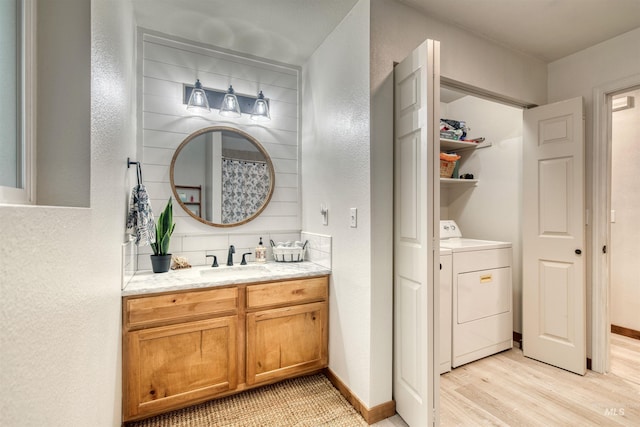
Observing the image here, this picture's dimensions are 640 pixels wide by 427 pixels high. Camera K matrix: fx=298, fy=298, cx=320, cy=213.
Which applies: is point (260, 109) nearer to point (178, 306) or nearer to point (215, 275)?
point (215, 275)

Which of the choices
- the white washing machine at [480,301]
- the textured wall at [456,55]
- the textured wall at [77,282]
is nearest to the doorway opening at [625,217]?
the textured wall at [456,55]

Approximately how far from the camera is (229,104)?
2.43 metres

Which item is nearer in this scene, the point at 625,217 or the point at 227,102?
the point at 227,102

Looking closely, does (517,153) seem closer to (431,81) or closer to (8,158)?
(431,81)

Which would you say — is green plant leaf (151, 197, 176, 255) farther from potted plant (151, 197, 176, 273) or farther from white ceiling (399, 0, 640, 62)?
white ceiling (399, 0, 640, 62)

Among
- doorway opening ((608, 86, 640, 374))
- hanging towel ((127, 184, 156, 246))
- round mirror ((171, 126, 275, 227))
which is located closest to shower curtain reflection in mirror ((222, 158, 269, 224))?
round mirror ((171, 126, 275, 227))

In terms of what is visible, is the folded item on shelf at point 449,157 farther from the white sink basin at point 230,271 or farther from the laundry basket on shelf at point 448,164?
the white sink basin at point 230,271

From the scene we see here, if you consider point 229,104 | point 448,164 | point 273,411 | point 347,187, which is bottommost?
point 273,411

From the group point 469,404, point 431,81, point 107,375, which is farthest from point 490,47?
point 107,375

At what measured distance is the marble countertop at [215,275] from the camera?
1744 mm

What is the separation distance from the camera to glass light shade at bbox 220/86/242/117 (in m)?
2.42

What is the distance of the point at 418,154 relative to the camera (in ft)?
5.25

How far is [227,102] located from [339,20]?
1052 millimetres

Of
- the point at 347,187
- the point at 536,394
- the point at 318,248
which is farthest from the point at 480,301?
the point at 347,187
